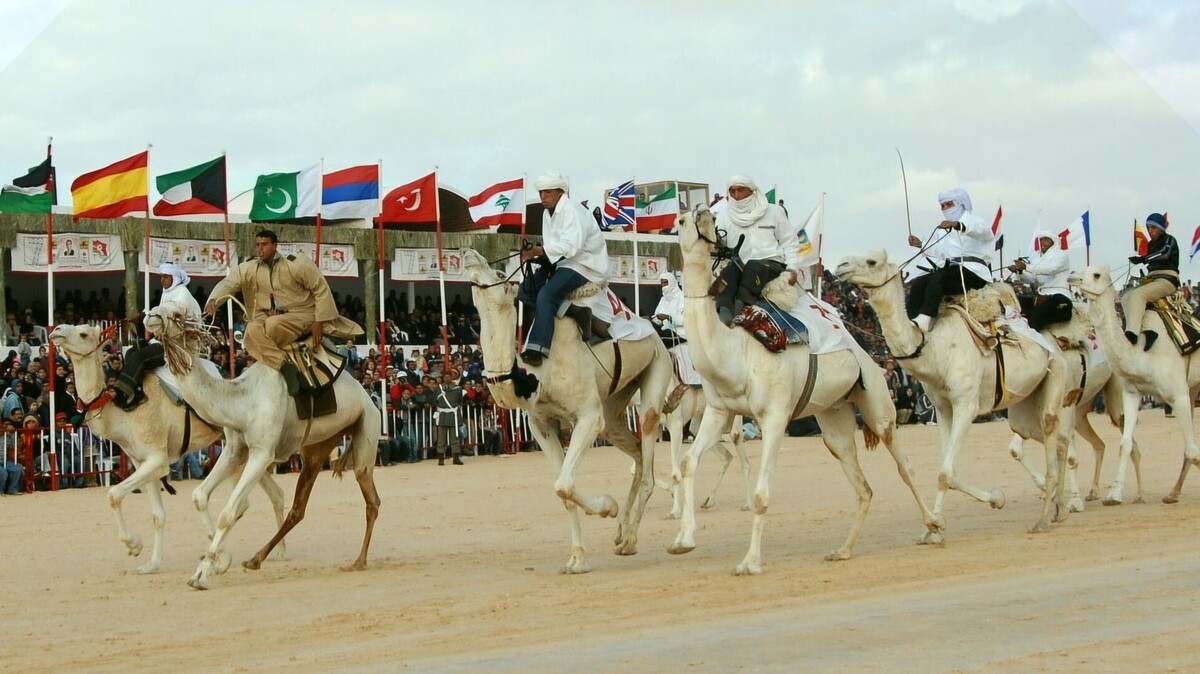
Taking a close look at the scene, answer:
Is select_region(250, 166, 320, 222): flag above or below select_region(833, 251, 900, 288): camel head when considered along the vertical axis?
above

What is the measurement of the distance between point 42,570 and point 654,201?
2138 cm

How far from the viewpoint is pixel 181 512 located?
20562 millimetres

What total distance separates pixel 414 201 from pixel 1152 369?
1857 cm

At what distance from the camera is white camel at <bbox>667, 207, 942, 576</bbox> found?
12.8 meters

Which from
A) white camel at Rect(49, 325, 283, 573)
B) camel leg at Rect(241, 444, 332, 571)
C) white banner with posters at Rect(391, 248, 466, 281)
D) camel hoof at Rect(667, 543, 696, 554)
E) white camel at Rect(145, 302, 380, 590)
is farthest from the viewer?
white banner with posters at Rect(391, 248, 466, 281)

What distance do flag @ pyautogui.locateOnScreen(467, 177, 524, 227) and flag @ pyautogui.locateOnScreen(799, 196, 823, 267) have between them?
6353 millimetres

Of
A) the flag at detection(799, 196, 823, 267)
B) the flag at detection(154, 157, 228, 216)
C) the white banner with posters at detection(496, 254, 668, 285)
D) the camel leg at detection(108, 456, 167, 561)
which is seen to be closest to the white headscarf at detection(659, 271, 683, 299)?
the flag at detection(799, 196, 823, 267)

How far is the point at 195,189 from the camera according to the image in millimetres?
28781

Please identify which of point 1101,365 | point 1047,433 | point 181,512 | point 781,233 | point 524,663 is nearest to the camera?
point 524,663

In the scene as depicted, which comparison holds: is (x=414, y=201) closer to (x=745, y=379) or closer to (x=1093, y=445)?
(x=1093, y=445)

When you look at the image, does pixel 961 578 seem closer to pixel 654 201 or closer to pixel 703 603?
pixel 703 603

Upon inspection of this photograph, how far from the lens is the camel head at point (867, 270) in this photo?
14.1 m

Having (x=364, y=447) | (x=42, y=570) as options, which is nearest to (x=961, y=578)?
(x=364, y=447)

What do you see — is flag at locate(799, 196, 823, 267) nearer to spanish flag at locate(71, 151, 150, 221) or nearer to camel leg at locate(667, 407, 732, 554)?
camel leg at locate(667, 407, 732, 554)
